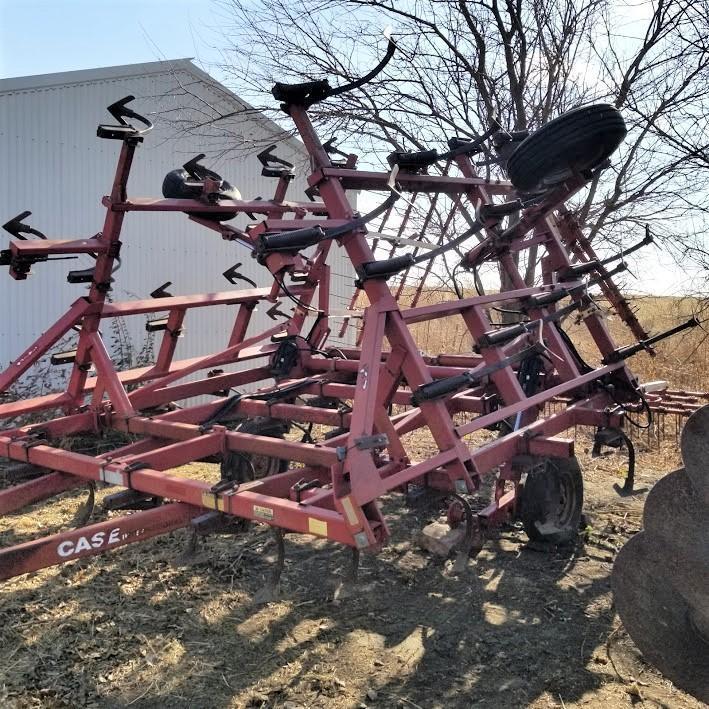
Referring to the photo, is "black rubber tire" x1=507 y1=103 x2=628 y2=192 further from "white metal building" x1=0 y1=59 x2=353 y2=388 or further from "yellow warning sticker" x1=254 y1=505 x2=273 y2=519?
"white metal building" x1=0 y1=59 x2=353 y2=388

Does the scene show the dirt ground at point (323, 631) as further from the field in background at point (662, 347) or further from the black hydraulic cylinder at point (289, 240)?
the field in background at point (662, 347)

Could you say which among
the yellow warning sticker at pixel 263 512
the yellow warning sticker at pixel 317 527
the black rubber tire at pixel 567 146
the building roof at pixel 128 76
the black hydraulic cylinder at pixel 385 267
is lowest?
the yellow warning sticker at pixel 317 527

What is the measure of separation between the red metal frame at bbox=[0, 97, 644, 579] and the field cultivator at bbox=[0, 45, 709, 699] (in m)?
0.01

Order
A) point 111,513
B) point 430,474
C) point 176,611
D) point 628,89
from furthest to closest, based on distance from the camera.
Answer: point 628,89, point 111,513, point 176,611, point 430,474

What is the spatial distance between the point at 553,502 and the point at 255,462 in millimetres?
2452

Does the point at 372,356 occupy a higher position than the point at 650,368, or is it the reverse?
the point at 372,356

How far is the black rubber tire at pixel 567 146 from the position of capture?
3328 millimetres

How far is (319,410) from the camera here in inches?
187

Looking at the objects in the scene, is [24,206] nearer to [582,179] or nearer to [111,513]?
[111,513]

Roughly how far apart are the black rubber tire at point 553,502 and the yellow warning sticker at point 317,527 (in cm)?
185

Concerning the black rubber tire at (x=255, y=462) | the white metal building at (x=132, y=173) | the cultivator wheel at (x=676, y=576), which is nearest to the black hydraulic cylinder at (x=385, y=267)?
the cultivator wheel at (x=676, y=576)

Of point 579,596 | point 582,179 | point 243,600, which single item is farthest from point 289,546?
point 582,179

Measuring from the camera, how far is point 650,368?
34.4 ft

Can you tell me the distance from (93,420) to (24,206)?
4.03 m
